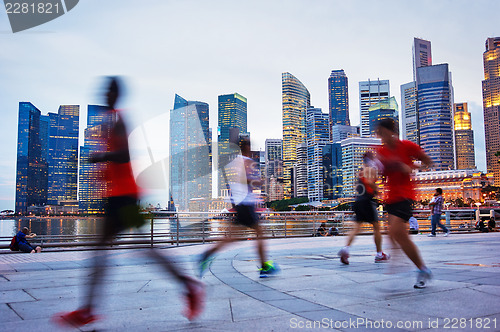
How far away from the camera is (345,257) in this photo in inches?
225

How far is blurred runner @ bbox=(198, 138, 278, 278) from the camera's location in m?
4.43

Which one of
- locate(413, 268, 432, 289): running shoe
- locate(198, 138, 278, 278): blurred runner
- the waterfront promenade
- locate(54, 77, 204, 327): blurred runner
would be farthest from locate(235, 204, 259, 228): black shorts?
locate(413, 268, 432, 289): running shoe

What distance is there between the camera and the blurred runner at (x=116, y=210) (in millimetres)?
2760

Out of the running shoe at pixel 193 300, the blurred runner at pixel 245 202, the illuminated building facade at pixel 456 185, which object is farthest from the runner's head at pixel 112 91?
the illuminated building facade at pixel 456 185

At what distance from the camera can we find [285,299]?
350 centimetres

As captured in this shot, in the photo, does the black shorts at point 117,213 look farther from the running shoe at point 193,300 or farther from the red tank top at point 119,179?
the running shoe at point 193,300

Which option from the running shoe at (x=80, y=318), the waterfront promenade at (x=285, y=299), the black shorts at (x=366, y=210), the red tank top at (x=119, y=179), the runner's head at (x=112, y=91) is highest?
the runner's head at (x=112, y=91)

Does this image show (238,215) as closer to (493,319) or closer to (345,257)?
(345,257)

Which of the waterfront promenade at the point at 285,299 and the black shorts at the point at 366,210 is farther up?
the black shorts at the point at 366,210

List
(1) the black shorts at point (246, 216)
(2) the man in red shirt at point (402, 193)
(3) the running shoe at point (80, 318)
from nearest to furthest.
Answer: (3) the running shoe at point (80, 318), (2) the man in red shirt at point (402, 193), (1) the black shorts at point (246, 216)

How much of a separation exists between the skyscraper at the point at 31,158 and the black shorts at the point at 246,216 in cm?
13101

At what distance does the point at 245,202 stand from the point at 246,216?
0.15m

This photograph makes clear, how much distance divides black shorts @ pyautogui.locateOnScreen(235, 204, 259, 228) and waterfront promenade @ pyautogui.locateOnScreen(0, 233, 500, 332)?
659mm

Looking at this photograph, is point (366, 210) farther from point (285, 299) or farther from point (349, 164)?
point (349, 164)
